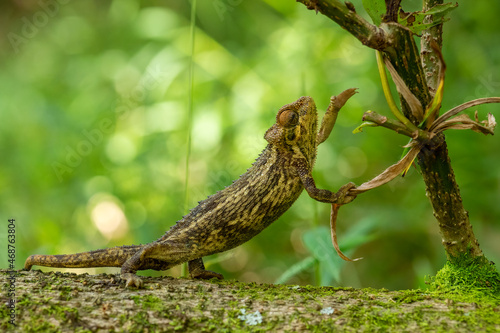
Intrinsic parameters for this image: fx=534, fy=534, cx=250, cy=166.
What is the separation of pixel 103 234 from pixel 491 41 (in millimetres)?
4690

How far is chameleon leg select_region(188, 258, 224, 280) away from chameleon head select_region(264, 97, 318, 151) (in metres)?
0.95

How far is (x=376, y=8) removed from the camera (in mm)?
2344

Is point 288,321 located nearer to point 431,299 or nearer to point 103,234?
point 431,299

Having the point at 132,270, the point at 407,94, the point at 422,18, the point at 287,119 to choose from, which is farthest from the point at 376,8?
the point at 132,270

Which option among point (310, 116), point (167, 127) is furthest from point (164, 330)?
point (167, 127)

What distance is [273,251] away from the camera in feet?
20.3

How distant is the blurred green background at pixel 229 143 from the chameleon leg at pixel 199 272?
172cm

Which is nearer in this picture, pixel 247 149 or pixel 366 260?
pixel 247 149

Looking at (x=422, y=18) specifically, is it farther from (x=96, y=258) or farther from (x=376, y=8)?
(x=96, y=258)

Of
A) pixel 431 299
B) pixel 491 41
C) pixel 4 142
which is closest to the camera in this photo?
pixel 431 299

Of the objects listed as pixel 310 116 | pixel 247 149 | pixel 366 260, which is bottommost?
pixel 366 260

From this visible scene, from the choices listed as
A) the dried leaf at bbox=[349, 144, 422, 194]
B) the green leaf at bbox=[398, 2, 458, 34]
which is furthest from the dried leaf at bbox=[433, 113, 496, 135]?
the green leaf at bbox=[398, 2, 458, 34]

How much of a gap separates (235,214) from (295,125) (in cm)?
73

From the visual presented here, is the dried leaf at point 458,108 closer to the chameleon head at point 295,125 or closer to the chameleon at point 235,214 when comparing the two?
the chameleon at point 235,214
